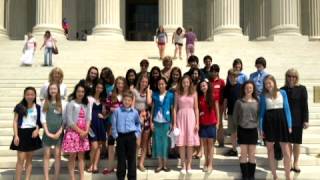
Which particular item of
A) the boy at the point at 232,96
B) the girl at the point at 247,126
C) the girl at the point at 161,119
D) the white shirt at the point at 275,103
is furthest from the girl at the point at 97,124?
the white shirt at the point at 275,103

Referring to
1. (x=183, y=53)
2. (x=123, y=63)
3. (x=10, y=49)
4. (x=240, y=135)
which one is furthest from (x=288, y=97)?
(x=10, y=49)

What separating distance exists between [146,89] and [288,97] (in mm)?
3506

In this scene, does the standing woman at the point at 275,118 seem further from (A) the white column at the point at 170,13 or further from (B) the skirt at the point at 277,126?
(A) the white column at the point at 170,13

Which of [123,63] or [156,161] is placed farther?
[123,63]

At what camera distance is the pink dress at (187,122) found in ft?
38.4

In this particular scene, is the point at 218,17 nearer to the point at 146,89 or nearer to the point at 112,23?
the point at 112,23

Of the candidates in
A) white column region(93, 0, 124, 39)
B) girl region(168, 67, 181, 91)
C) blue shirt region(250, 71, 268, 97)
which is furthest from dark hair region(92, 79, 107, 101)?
white column region(93, 0, 124, 39)

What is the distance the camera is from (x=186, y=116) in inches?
462

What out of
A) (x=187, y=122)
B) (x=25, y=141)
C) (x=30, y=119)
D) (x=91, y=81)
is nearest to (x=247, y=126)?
(x=187, y=122)

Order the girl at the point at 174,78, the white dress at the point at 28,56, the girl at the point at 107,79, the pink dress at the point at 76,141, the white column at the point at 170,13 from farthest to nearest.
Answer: the white column at the point at 170,13, the white dress at the point at 28,56, the girl at the point at 107,79, the girl at the point at 174,78, the pink dress at the point at 76,141

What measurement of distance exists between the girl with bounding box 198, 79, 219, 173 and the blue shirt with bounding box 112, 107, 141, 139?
1.76 m

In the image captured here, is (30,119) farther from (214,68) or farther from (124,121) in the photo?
(214,68)

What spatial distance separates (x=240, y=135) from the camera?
1167cm

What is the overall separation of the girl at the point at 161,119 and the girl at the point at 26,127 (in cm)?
285
